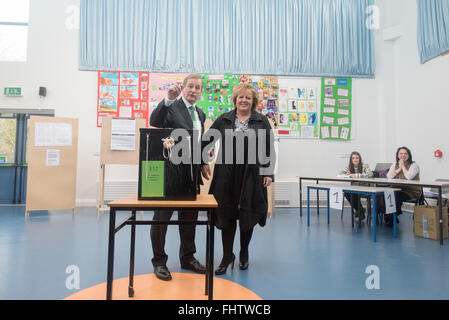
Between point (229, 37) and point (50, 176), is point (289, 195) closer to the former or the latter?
point (229, 37)

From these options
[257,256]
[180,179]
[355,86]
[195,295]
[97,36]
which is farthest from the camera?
[355,86]

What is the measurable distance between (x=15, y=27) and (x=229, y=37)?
3.94 meters

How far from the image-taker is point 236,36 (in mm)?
4820

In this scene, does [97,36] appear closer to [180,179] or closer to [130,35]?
[130,35]

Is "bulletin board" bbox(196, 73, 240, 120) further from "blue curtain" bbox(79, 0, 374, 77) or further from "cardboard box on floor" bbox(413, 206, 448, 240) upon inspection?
"cardboard box on floor" bbox(413, 206, 448, 240)

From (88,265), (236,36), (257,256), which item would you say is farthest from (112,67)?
(257,256)

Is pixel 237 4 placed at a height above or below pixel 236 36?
above

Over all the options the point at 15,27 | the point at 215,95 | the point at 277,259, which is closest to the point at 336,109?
the point at 215,95

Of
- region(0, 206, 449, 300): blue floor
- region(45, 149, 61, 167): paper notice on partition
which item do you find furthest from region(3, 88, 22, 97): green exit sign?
region(0, 206, 449, 300): blue floor

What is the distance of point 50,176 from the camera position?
3789mm

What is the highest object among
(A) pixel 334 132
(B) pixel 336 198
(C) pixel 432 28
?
(C) pixel 432 28

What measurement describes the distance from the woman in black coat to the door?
4.37 m

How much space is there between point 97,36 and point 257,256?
465 cm

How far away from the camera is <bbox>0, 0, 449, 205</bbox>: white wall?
174 inches
